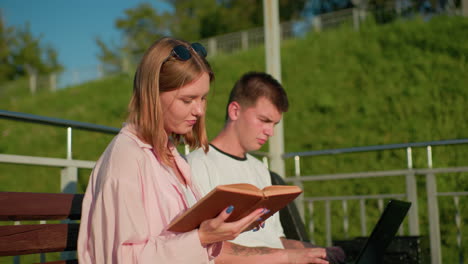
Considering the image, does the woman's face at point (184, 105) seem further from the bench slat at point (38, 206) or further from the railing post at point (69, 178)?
the railing post at point (69, 178)

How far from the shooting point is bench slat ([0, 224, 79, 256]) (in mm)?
2014

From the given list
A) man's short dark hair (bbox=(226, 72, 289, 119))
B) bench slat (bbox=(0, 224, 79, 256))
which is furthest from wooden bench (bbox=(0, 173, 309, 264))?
man's short dark hair (bbox=(226, 72, 289, 119))

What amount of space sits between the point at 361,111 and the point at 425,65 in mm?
1628

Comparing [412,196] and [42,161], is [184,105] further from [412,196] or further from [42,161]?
[412,196]

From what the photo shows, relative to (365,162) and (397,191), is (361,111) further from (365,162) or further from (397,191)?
(397,191)

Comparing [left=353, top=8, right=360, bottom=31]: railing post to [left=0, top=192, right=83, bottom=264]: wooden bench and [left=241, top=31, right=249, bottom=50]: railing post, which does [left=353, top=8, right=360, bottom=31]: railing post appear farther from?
[left=0, top=192, right=83, bottom=264]: wooden bench

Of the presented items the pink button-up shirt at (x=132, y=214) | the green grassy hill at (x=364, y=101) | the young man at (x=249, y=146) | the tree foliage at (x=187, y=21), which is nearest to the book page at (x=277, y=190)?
the pink button-up shirt at (x=132, y=214)

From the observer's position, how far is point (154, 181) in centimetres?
194

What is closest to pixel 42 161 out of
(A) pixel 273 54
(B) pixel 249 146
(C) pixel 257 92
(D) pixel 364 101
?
(B) pixel 249 146

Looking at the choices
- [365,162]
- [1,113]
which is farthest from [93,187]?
[365,162]

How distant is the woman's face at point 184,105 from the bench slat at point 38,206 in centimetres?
52

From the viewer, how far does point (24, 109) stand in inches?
826

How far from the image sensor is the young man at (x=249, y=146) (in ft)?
10.1

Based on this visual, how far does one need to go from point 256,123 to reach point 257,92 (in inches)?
7.5
